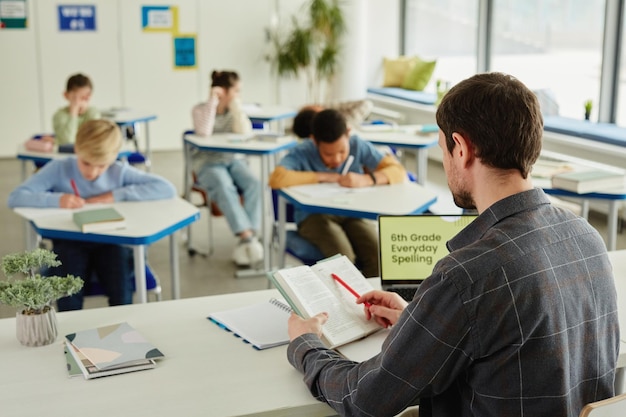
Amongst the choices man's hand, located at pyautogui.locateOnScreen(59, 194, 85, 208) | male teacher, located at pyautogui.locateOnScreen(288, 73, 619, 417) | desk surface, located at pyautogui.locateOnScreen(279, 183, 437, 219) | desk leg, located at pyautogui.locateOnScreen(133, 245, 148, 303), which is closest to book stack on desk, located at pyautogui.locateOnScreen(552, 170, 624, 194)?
desk surface, located at pyautogui.locateOnScreen(279, 183, 437, 219)

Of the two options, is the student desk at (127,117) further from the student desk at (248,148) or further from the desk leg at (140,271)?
the desk leg at (140,271)

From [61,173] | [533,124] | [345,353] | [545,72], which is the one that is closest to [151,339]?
[345,353]

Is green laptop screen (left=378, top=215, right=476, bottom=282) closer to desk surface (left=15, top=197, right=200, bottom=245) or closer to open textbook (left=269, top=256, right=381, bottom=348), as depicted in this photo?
open textbook (left=269, top=256, right=381, bottom=348)

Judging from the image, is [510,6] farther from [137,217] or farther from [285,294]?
[285,294]

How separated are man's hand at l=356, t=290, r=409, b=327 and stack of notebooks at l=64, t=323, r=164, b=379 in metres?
0.53

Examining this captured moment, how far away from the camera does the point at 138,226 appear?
3.15m

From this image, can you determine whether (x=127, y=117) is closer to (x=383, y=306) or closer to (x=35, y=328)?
(x=35, y=328)

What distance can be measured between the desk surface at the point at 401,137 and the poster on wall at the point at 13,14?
487 centimetres

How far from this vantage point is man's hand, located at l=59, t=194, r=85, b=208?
338cm

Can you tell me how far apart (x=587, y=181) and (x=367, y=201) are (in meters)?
1.15

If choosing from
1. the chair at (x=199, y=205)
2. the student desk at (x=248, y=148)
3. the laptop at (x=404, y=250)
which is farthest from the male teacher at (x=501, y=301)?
the chair at (x=199, y=205)

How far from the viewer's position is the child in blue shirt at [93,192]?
328 cm

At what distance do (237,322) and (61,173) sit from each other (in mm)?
1806

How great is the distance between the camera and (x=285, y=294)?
198 cm
